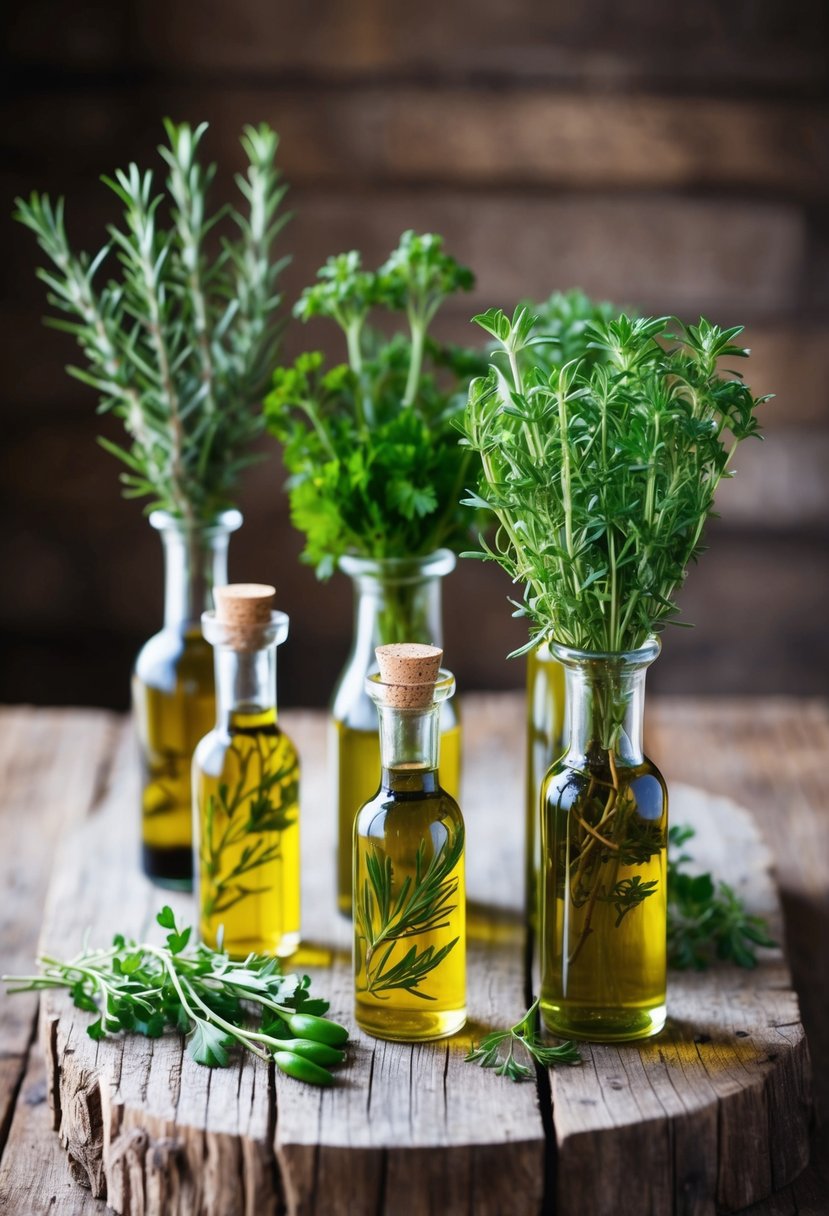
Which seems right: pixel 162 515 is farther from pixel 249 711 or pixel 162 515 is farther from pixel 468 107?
pixel 468 107

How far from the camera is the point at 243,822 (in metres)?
1.10

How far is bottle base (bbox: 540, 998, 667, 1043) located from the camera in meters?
0.98

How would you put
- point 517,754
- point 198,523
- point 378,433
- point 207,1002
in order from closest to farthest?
point 207,1002, point 378,433, point 198,523, point 517,754

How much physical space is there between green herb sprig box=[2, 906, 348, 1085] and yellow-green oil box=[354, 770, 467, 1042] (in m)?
0.04

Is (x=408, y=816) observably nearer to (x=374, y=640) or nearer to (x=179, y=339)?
(x=374, y=640)

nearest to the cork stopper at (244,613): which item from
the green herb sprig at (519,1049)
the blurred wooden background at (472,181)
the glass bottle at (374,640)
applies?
the glass bottle at (374,640)

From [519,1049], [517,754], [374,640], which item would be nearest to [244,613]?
[374,640]

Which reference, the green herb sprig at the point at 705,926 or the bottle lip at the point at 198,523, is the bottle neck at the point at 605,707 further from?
the bottle lip at the point at 198,523

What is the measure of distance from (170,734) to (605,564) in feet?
1.69

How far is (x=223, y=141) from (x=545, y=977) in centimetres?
189

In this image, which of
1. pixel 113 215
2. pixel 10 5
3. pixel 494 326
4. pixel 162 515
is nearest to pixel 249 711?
pixel 162 515

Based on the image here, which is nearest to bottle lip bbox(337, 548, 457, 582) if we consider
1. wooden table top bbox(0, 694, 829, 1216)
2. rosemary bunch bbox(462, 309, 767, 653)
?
rosemary bunch bbox(462, 309, 767, 653)

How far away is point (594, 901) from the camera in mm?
950

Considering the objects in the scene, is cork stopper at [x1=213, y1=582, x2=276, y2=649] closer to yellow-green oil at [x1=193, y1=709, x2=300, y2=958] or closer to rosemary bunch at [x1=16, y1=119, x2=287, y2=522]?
yellow-green oil at [x1=193, y1=709, x2=300, y2=958]
